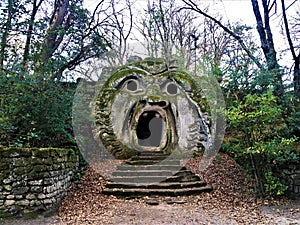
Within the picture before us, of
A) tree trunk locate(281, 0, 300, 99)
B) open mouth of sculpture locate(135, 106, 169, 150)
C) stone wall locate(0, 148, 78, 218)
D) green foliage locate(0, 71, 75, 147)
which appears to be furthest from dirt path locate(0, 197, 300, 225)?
open mouth of sculpture locate(135, 106, 169, 150)

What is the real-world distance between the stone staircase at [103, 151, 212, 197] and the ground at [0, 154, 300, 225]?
20cm

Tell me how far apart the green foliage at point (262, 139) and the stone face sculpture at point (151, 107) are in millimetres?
3279

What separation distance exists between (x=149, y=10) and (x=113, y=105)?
19.6 feet

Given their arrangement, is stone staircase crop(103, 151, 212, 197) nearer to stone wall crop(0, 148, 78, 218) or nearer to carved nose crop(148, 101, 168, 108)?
stone wall crop(0, 148, 78, 218)

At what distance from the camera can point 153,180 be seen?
6.50 m

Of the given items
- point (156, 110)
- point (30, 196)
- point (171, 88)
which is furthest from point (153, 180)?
point (171, 88)

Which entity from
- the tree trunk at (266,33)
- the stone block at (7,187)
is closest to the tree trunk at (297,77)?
the tree trunk at (266,33)

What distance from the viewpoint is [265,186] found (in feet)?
18.3

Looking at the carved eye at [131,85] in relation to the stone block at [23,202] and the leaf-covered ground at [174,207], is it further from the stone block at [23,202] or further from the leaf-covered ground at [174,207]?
the stone block at [23,202]

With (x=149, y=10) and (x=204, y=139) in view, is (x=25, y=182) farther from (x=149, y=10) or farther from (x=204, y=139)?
(x=149, y=10)

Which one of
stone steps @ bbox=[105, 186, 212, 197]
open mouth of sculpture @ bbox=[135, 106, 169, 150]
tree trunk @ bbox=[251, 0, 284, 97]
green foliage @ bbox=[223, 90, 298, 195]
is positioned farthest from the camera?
open mouth of sculpture @ bbox=[135, 106, 169, 150]

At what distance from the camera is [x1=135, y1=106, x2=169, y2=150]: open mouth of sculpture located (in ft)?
31.1

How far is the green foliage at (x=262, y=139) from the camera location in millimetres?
5230

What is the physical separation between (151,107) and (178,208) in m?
5.05
